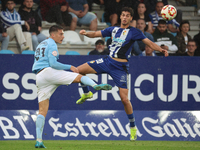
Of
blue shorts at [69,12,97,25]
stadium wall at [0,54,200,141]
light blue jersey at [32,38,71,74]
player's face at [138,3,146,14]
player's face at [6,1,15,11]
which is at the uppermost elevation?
player's face at [6,1,15,11]

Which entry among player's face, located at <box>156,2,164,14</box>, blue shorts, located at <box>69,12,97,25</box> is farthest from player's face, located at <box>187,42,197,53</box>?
blue shorts, located at <box>69,12,97,25</box>

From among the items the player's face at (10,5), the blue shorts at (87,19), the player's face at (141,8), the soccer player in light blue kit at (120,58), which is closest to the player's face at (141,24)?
the player's face at (141,8)

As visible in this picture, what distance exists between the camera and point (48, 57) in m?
5.48

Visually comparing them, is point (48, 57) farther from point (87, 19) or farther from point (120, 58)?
point (87, 19)

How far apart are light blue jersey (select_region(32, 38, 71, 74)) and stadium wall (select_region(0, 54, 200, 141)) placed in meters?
2.17

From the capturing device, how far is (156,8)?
10422 millimetres

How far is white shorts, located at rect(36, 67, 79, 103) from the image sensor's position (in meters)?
5.50

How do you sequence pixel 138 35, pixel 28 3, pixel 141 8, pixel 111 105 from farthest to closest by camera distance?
pixel 141 8 → pixel 28 3 → pixel 111 105 → pixel 138 35

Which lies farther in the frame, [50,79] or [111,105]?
[111,105]

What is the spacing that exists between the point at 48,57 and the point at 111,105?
2.93m

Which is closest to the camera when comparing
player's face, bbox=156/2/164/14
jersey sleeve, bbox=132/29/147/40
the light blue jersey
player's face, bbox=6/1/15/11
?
the light blue jersey

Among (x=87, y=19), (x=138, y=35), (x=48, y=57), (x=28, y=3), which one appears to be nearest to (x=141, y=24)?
(x=87, y=19)

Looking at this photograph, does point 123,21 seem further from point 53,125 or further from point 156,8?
point 156,8

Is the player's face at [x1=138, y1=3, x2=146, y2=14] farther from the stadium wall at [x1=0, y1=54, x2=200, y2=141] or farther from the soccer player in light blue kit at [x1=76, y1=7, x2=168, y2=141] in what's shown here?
the soccer player in light blue kit at [x1=76, y1=7, x2=168, y2=141]
